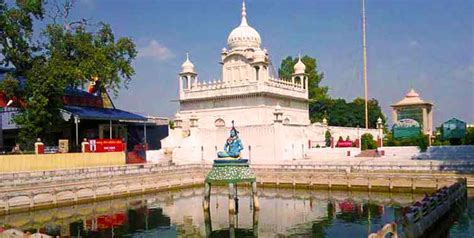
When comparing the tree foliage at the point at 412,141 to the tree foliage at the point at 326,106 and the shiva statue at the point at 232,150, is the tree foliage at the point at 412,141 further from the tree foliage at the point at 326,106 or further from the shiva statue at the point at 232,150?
the tree foliage at the point at 326,106

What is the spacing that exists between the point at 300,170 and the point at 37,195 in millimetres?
12980

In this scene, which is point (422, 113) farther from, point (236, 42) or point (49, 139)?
point (49, 139)

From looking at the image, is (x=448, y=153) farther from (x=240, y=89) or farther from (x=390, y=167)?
(x=240, y=89)

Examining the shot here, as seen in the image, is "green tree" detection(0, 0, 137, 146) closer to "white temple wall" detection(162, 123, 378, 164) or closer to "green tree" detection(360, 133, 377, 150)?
"white temple wall" detection(162, 123, 378, 164)

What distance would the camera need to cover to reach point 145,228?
1744 centimetres

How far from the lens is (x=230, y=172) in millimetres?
18438

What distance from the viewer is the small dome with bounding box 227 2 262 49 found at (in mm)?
43375

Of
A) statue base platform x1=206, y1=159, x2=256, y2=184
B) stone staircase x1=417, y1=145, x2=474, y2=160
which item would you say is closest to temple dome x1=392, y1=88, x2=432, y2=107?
stone staircase x1=417, y1=145, x2=474, y2=160

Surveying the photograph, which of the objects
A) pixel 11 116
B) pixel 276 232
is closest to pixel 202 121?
pixel 11 116

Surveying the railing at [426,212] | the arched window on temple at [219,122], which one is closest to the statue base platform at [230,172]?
the railing at [426,212]

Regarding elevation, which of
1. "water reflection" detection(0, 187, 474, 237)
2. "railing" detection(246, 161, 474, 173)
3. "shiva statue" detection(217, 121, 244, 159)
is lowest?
"water reflection" detection(0, 187, 474, 237)

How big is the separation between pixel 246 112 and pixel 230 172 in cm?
2159

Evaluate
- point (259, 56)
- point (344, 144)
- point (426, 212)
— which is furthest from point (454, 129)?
point (426, 212)

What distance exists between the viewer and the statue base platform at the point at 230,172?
18359 millimetres
